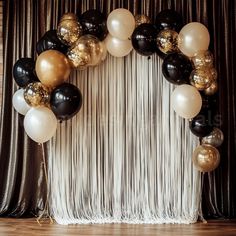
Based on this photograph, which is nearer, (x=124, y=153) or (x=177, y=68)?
(x=177, y=68)

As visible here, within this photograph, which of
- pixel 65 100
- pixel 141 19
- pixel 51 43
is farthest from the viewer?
pixel 141 19

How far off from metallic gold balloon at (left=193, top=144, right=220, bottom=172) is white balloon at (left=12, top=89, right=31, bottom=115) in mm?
1528

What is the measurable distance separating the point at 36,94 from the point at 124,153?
1.04 m

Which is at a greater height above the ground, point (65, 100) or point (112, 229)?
point (65, 100)

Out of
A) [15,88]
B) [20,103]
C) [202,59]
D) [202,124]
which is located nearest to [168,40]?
[202,59]

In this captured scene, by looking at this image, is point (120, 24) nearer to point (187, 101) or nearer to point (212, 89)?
point (187, 101)

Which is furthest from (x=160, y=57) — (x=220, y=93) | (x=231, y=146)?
(x=231, y=146)

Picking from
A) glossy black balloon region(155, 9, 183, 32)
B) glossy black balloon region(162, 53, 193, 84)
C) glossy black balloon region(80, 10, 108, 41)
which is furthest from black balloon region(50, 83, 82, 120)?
glossy black balloon region(155, 9, 183, 32)

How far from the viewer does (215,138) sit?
379 centimetres

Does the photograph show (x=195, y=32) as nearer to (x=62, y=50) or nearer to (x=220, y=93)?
(x=220, y=93)

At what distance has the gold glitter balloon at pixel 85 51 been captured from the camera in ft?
11.8

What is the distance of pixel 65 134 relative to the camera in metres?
4.02

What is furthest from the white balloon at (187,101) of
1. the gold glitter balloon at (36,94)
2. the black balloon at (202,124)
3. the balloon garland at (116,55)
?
the gold glitter balloon at (36,94)

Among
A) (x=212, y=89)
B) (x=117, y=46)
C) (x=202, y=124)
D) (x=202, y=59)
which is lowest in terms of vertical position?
(x=202, y=124)
